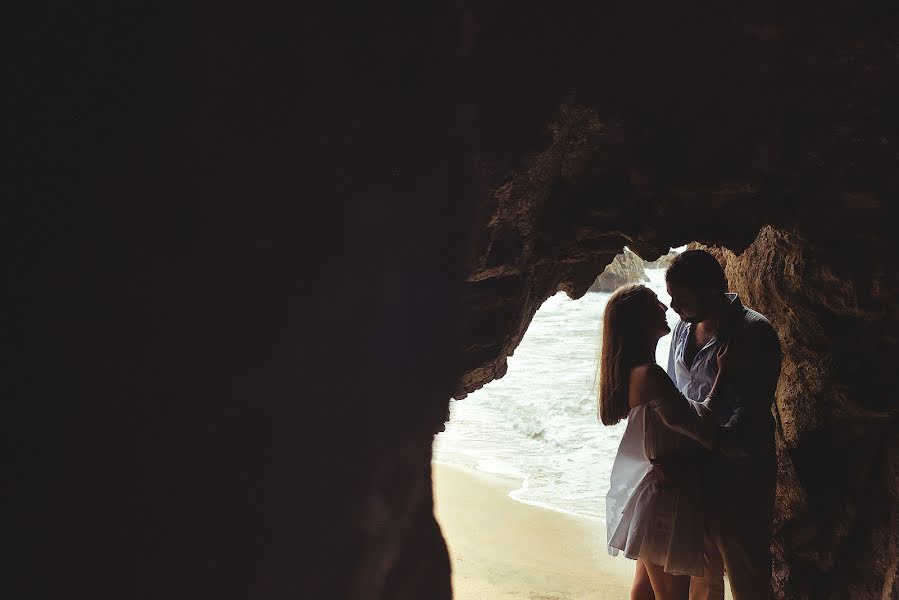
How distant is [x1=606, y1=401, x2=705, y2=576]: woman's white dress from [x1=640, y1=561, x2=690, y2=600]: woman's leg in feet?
0.23

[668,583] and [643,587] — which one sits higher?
[668,583]

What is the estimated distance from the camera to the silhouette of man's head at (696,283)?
2887 mm

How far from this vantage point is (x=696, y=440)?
277 centimetres

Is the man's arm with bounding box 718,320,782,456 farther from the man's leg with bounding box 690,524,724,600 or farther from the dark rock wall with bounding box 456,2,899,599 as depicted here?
the dark rock wall with bounding box 456,2,899,599

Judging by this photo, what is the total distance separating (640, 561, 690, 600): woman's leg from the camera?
9.31 ft

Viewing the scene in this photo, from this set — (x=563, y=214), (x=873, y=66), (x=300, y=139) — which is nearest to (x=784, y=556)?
(x=563, y=214)

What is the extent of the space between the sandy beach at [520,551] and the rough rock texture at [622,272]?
10880mm

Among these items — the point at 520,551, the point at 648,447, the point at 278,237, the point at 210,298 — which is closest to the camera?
the point at 210,298

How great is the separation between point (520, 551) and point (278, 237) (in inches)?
179

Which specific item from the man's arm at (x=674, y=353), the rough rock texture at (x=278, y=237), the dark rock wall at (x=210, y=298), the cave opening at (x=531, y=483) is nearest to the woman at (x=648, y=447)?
the man's arm at (x=674, y=353)

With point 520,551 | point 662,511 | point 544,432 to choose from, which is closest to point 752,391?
point 662,511

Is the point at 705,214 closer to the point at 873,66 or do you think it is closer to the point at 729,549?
the point at 873,66

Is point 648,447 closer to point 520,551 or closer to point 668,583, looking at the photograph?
point 668,583

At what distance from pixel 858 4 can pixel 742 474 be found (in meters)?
1.80
